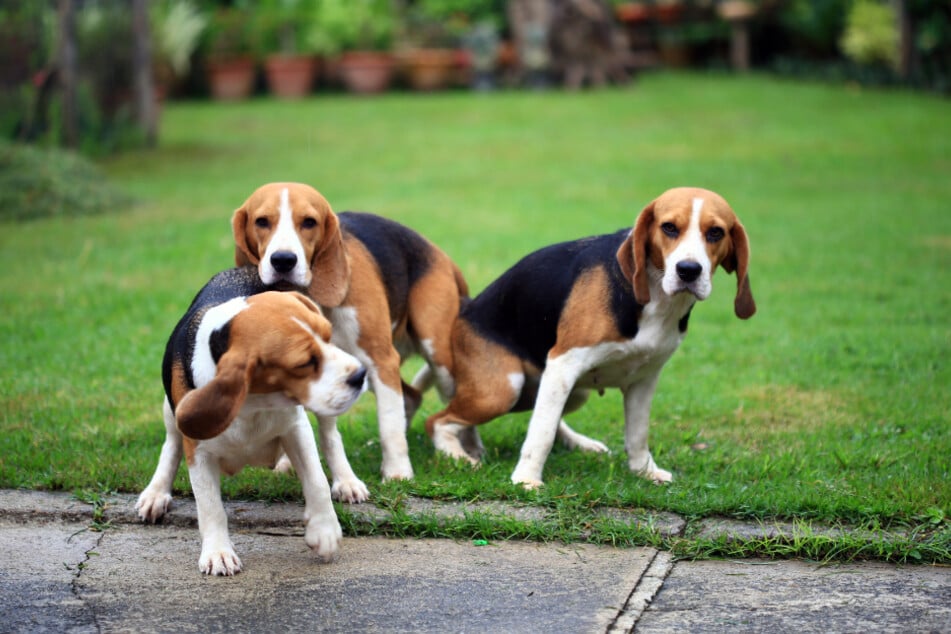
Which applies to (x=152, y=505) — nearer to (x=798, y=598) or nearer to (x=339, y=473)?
(x=339, y=473)

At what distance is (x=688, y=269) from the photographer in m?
4.86

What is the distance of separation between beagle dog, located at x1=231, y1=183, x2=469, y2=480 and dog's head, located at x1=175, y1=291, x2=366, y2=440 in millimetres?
782

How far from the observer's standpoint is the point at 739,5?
25.2 m

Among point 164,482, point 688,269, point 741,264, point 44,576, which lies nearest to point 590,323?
point 688,269

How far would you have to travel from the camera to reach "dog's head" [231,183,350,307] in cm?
506

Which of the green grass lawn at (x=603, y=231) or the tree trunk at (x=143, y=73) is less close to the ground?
the tree trunk at (x=143, y=73)

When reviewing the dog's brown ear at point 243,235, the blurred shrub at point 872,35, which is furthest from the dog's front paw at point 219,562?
the blurred shrub at point 872,35

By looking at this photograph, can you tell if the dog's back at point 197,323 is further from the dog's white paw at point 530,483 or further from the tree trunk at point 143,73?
the tree trunk at point 143,73

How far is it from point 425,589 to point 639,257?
1.67 metres

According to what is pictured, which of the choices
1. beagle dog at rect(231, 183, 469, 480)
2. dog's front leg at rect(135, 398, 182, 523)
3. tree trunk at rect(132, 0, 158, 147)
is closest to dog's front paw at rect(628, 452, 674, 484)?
beagle dog at rect(231, 183, 469, 480)

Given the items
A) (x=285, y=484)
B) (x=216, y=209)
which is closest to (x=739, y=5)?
(x=216, y=209)

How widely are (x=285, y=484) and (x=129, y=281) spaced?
184 inches

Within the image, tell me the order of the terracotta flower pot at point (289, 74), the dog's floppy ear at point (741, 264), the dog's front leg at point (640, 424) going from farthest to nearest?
the terracotta flower pot at point (289, 74), the dog's front leg at point (640, 424), the dog's floppy ear at point (741, 264)

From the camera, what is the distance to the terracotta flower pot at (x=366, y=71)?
A: 23609 mm
